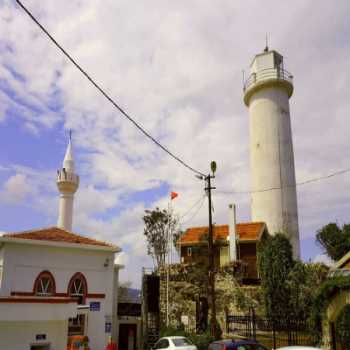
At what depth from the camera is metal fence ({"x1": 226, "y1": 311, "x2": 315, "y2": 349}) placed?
19188mm

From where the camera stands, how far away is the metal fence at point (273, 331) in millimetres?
19188

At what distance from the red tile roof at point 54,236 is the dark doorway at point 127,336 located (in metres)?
7.75

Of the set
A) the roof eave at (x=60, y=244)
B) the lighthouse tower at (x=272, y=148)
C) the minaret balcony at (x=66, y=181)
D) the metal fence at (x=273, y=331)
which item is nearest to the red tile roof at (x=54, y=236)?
the roof eave at (x=60, y=244)

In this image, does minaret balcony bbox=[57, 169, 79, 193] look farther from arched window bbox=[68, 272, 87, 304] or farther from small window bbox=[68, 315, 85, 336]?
small window bbox=[68, 315, 85, 336]

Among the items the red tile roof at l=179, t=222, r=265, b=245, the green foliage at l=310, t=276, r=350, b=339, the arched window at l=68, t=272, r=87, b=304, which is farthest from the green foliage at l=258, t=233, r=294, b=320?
the arched window at l=68, t=272, r=87, b=304

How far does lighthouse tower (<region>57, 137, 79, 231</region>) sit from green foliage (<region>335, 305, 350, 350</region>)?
2361cm

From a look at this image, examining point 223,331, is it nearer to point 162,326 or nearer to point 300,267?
point 162,326

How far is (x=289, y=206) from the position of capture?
1415 inches

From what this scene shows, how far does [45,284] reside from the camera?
21.6 meters

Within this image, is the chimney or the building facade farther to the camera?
the chimney

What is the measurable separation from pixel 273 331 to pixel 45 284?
475 inches

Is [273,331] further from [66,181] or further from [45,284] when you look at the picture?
[66,181]

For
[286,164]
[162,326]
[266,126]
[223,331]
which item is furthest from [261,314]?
[266,126]

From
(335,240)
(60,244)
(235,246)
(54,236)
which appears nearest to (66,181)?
(54,236)
